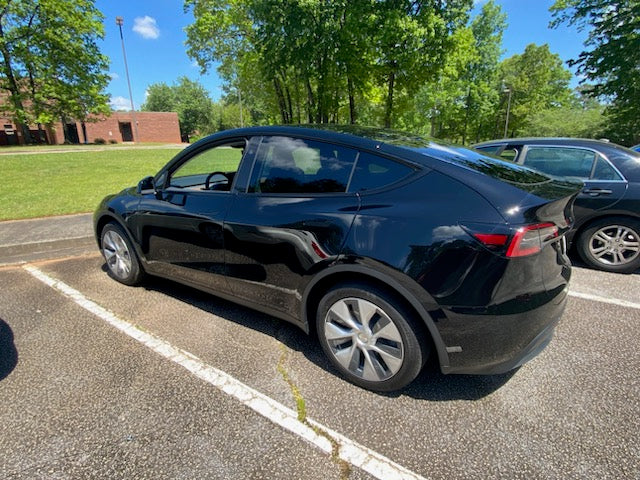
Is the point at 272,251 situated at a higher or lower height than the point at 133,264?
higher

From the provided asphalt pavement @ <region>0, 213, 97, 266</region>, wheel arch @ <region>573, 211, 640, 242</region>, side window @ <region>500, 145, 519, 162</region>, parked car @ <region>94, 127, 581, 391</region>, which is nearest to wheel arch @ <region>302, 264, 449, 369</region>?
parked car @ <region>94, 127, 581, 391</region>

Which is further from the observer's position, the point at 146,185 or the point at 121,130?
the point at 121,130

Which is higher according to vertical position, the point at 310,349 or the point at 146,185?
the point at 146,185

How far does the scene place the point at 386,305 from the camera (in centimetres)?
205

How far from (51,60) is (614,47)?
43605 mm

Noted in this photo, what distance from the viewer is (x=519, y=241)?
178 cm

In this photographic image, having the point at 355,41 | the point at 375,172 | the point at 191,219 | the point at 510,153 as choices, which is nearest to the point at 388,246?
the point at 375,172

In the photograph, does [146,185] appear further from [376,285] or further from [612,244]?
[612,244]

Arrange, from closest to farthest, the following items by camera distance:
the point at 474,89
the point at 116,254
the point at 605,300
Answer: the point at 605,300 < the point at 116,254 < the point at 474,89

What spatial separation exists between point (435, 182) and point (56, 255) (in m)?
5.41

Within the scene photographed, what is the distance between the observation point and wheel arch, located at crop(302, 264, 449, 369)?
1954 mm

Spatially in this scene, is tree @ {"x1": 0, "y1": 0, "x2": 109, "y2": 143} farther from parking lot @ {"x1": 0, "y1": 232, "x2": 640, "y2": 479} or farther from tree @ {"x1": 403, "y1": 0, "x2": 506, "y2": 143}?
parking lot @ {"x1": 0, "y1": 232, "x2": 640, "y2": 479}

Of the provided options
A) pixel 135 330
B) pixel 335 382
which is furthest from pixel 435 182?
pixel 135 330

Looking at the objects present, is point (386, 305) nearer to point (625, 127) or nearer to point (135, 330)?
point (135, 330)
